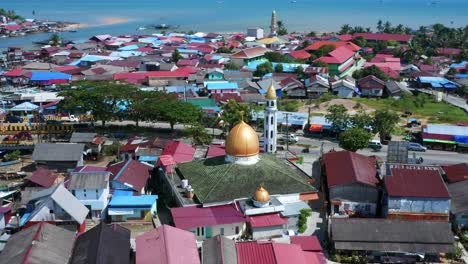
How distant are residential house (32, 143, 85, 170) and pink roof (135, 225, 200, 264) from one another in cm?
1145

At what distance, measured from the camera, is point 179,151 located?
28688 millimetres

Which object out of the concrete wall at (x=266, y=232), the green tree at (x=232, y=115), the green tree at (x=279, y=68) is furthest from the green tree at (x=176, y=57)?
the concrete wall at (x=266, y=232)

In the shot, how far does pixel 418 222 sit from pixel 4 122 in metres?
31.4

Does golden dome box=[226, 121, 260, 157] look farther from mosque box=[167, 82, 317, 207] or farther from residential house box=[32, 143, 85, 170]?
residential house box=[32, 143, 85, 170]

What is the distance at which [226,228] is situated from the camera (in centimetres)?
2084

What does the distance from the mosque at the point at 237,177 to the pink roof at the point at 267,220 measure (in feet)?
2.61

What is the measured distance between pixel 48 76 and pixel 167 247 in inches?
1575

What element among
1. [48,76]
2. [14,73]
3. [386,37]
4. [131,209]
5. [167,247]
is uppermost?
[386,37]

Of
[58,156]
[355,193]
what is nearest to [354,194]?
[355,193]

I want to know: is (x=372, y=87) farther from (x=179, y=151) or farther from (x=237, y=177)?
(x=237, y=177)

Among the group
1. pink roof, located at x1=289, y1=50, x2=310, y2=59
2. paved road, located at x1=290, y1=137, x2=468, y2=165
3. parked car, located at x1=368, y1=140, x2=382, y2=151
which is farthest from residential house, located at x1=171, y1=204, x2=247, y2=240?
pink roof, located at x1=289, y1=50, x2=310, y2=59

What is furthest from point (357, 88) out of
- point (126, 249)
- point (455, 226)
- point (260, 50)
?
point (126, 249)

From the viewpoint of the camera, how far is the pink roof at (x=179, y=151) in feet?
92.0

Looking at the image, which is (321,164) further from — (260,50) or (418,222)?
(260,50)
